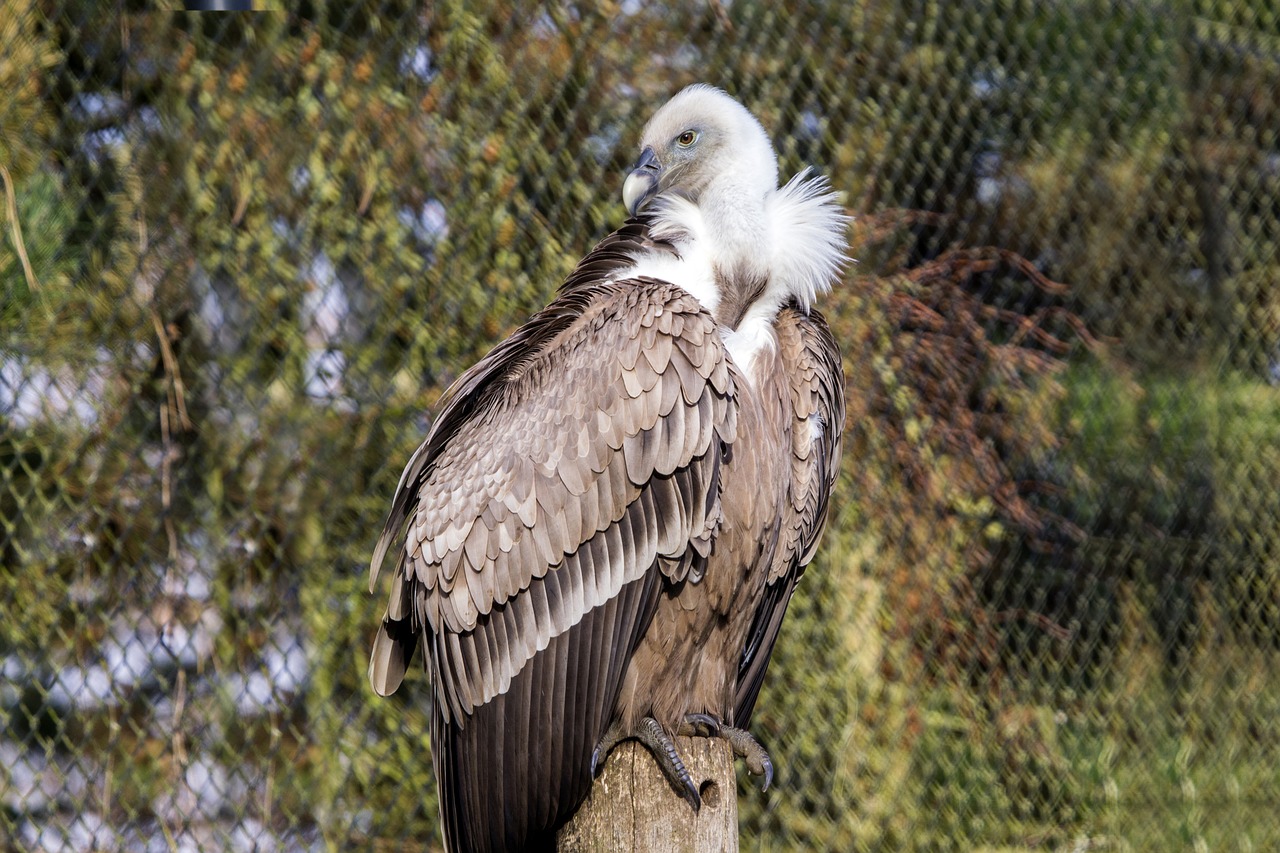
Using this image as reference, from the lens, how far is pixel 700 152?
247 centimetres

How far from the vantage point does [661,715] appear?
2084 mm

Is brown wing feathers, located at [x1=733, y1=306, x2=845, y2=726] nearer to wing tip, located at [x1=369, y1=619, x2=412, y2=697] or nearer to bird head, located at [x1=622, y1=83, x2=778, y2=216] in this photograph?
bird head, located at [x1=622, y1=83, x2=778, y2=216]

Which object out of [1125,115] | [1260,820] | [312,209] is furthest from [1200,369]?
[312,209]

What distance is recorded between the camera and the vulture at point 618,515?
202 cm

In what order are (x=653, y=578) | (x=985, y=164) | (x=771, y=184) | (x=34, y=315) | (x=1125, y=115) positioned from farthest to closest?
(x=1125, y=115) → (x=985, y=164) → (x=34, y=315) → (x=771, y=184) → (x=653, y=578)

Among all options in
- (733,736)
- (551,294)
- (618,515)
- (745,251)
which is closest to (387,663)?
(618,515)

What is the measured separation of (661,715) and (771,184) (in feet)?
3.20

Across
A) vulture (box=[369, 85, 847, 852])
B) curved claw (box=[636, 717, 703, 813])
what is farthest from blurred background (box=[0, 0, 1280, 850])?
curved claw (box=[636, 717, 703, 813])

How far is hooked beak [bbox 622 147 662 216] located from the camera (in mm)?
2498

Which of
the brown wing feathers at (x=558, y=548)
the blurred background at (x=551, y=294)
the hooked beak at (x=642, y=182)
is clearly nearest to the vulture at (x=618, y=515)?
the brown wing feathers at (x=558, y=548)

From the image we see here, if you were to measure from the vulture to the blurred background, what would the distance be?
122cm

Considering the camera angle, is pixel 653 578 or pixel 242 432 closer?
pixel 653 578

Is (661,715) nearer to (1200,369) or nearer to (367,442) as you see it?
(367,442)

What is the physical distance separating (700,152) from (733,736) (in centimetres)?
106
